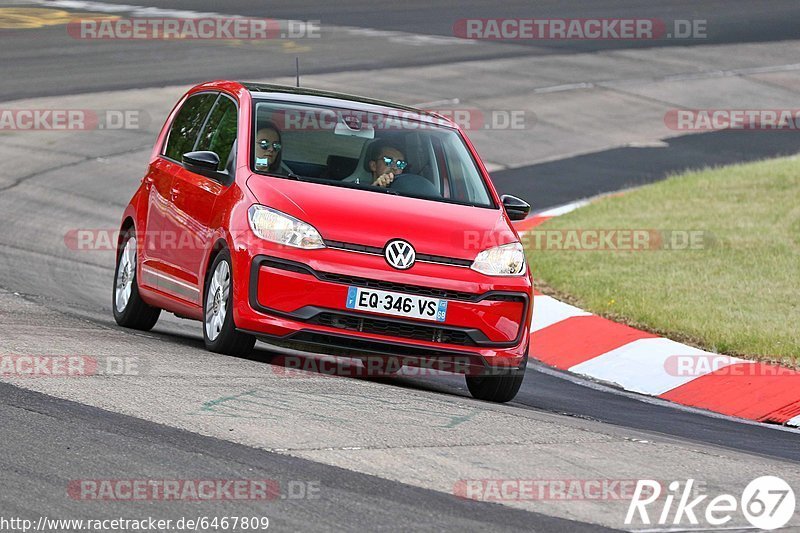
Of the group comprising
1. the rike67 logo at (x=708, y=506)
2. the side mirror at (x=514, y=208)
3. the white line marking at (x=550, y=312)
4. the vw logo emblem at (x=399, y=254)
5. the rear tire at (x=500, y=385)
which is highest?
the side mirror at (x=514, y=208)

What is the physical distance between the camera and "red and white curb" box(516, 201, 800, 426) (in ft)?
31.8

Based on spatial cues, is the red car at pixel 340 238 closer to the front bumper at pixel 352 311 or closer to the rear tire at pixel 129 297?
the front bumper at pixel 352 311

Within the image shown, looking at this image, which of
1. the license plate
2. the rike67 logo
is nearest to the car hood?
the license plate

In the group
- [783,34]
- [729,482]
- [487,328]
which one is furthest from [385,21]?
[729,482]

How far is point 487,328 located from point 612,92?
17258 millimetres

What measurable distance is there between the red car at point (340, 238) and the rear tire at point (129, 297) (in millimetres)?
288

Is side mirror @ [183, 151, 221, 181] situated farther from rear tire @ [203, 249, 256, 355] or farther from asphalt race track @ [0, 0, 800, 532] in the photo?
asphalt race track @ [0, 0, 800, 532]

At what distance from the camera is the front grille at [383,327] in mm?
8297

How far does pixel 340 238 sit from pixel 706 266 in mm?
5962

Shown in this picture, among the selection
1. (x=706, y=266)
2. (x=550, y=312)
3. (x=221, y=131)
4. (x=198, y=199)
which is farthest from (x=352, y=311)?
(x=706, y=266)

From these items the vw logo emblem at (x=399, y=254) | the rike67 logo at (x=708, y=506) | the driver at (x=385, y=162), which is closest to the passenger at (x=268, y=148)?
the driver at (x=385, y=162)

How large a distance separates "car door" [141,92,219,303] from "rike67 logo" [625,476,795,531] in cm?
394

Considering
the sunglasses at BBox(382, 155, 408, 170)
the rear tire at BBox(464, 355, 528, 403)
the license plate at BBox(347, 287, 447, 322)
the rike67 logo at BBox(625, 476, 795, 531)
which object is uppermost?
the sunglasses at BBox(382, 155, 408, 170)

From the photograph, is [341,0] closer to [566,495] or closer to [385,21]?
[385,21]
